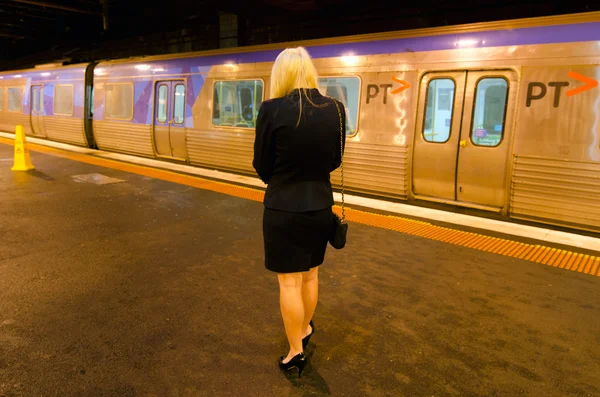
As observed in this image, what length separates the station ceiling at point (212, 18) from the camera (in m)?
11.4

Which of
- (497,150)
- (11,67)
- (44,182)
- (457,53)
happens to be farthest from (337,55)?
(11,67)

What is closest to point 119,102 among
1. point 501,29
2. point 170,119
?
point 170,119

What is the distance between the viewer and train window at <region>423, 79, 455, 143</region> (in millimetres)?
6559

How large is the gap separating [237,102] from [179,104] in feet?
7.08

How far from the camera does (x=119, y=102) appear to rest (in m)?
12.3

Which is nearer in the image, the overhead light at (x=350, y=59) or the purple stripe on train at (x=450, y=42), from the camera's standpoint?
the purple stripe on train at (x=450, y=42)

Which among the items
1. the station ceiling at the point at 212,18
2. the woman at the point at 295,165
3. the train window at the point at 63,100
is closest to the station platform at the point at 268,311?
the woman at the point at 295,165

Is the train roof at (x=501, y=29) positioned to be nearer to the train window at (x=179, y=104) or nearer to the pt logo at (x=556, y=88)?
the pt logo at (x=556, y=88)

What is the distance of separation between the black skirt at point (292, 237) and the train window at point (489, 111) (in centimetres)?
465

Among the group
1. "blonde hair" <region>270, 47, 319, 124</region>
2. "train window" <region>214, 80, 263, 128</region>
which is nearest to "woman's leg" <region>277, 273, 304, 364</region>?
"blonde hair" <region>270, 47, 319, 124</region>

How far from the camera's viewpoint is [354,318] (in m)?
3.35

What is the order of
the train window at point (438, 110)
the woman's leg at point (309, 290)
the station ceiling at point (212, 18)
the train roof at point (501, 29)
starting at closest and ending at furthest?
1. the woman's leg at point (309, 290)
2. the train roof at point (501, 29)
3. the train window at point (438, 110)
4. the station ceiling at point (212, 18)

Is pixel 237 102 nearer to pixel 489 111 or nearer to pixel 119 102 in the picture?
pixel 119 102

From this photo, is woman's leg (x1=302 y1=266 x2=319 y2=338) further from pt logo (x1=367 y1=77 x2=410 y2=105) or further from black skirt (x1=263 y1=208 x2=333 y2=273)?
pt logo (x1=367 y1=77 x2=410 y2=105)
